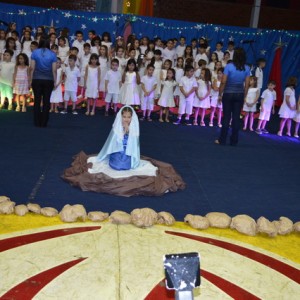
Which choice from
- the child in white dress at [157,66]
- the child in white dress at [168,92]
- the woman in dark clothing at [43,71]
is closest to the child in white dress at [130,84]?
the child in white dress at [168,92]

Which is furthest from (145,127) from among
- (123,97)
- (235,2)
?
(235,2)

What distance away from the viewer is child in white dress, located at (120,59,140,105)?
1047 centimetres

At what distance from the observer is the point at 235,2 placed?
17641mm

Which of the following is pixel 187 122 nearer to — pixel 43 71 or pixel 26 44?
pixel 43 71

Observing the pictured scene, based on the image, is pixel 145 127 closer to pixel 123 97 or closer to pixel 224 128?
pixel 123 97

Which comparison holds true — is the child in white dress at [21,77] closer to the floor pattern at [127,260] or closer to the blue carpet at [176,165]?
the blue carpet at [176,165]

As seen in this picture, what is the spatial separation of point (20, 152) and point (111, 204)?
96.8 inches

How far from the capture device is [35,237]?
4.36 m

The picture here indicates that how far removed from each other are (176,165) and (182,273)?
5.24 m

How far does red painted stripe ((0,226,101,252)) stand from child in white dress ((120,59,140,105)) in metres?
6.30

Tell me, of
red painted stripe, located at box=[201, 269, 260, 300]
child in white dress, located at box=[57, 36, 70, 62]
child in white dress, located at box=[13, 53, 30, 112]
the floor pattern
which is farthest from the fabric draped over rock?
child in white dress, located at box=[57, 36, 70, 62]

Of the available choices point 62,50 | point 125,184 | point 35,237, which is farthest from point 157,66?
point 35,237

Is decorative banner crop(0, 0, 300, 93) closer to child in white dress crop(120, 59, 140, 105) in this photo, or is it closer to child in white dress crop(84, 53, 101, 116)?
child in white dress crop(84, 53, 101, 116)

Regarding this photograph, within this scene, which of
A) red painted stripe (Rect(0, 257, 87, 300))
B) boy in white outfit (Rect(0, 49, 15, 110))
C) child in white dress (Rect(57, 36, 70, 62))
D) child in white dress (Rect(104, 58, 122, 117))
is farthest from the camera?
child in white dress (Rect(57, 36, 70, 62))
